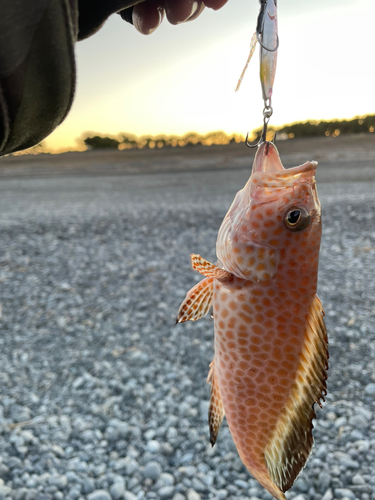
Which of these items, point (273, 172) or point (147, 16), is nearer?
point (273, 172)

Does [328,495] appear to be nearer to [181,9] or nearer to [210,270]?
[210,270]

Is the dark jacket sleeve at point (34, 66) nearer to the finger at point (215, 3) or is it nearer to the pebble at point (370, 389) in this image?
the finger at point (215, 3)

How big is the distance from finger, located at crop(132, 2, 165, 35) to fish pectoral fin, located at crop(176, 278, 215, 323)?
152cm

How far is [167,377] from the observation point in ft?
13.9

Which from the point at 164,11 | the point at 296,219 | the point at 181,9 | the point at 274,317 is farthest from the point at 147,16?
the point at 274,317

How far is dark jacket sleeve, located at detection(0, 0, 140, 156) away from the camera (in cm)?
125

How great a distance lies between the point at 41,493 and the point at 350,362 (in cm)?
326

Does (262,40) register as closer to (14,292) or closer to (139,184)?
(14,292)

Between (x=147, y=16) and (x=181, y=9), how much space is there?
0.21 m

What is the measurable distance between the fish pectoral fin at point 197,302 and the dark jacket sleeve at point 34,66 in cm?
88

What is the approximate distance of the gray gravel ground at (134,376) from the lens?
10.2 ft

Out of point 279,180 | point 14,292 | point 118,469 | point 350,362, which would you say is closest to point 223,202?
point 14,292

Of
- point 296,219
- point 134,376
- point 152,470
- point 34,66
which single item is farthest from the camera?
point 134,376

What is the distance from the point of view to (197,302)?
1.69 m
